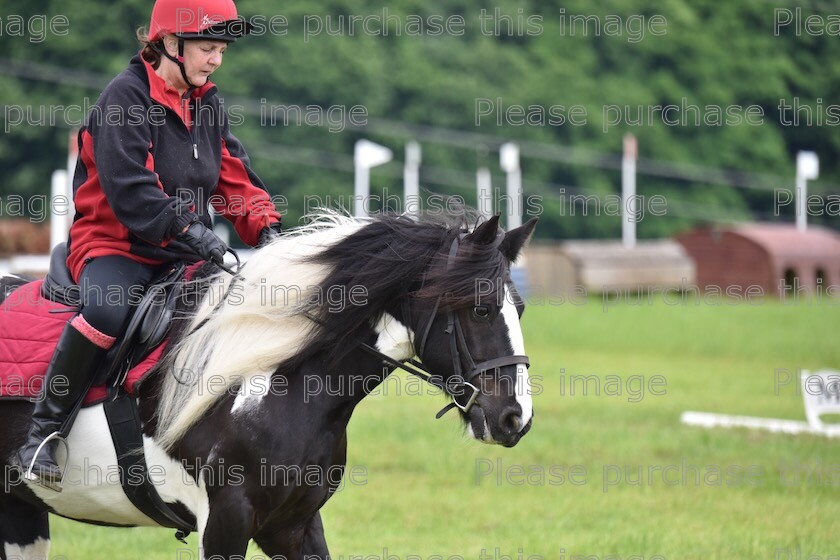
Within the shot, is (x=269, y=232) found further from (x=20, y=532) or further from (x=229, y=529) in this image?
(x=20, y=532)

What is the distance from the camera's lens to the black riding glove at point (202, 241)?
446 cm

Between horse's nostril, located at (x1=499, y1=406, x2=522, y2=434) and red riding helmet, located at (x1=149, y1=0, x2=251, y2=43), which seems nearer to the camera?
horse's nostril, located at (x1=499, y1=406, x2=522, y2=434)

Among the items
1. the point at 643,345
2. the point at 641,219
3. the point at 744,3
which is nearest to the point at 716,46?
the point at 744,3

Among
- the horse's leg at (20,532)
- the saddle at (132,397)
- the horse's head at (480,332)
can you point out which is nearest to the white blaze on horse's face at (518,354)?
the horse's head at (480,332)

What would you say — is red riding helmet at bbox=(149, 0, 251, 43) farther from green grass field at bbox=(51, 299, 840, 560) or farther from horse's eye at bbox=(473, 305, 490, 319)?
green grass field at bbox=(51, 299, 840, 560)

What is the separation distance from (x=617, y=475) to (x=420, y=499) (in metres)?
1.90

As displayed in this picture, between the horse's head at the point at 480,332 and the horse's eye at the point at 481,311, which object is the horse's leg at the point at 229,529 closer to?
the horse's head at the point at 480,332

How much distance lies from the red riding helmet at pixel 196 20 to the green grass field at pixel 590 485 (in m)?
1.82

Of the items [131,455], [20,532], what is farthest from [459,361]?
[20,532]

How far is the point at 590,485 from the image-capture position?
9.27 metres

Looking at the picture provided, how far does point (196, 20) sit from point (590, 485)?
19.4ft

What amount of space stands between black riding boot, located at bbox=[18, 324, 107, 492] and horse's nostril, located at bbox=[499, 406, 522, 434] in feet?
5.29

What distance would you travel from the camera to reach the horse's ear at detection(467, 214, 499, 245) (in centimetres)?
420

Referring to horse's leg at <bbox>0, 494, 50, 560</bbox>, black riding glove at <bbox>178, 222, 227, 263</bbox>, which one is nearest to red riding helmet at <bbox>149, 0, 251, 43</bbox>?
black riding glove at <bbox>178, 222, 227, 263</bbox>
